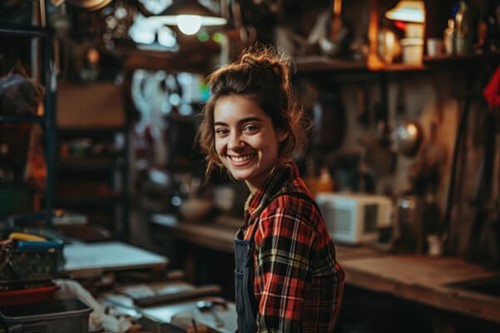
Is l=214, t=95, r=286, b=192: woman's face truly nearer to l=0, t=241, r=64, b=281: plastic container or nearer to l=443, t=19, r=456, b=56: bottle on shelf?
l=0, t=241, r=64, b=281: plastic container

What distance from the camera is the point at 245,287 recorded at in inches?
79.9

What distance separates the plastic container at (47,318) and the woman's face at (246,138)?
2.43 feet

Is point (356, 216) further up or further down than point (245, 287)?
further down

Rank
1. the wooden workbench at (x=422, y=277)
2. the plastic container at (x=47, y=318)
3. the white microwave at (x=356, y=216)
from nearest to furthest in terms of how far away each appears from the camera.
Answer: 1. the plastic container at (x=47, y=318)
2. the wooden workbench at (x=422, y=277)
3. the white microwave at (x=356, y=216)

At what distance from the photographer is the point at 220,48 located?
21.2 feet

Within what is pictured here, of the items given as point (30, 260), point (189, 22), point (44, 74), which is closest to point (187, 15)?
point (189, 22)

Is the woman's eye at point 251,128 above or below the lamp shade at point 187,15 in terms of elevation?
below

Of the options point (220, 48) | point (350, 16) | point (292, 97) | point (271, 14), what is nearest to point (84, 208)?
point (220, 48)

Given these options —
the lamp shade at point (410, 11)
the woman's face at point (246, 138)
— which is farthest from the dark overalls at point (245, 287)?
the lamp shade at point (410, 11)

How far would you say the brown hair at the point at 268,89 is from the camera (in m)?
2.09

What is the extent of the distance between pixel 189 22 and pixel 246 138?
5.53 feet

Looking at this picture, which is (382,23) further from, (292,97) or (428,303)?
(292,97)

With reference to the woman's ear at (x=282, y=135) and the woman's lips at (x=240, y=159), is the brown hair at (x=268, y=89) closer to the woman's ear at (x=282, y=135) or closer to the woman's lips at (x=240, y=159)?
the woman's ear at (x=282, y=135)

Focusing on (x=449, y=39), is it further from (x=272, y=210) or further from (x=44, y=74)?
(x=272, y=210)
